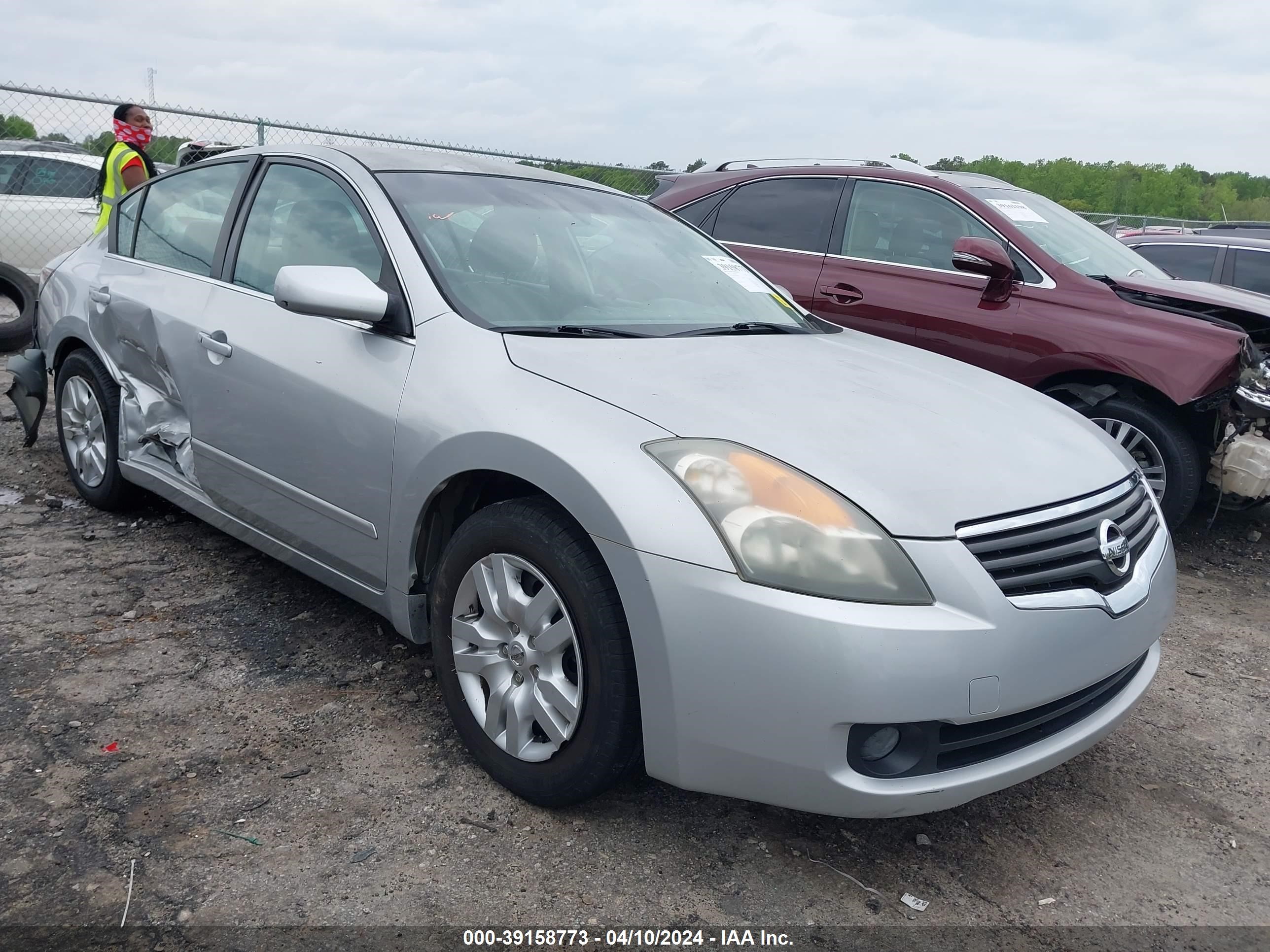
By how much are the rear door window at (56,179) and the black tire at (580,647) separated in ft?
27.7

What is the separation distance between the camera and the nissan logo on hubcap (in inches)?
88.7

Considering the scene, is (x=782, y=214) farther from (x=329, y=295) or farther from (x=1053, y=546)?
(x=1053, y=546)

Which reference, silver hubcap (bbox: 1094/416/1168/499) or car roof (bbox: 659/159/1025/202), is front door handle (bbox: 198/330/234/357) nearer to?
car roof (bbox: 659/159/1025/202)

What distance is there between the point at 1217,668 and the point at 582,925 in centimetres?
262

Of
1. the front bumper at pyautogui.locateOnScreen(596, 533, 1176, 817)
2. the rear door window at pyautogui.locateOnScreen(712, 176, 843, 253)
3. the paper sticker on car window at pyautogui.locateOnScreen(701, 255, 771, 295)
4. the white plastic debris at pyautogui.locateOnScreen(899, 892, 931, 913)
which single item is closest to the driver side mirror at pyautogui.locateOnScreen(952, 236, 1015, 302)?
the rear door window at pyautogui.locateOnScreen(712, 176, 843, 253)

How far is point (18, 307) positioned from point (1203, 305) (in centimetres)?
758

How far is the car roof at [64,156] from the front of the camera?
902cm

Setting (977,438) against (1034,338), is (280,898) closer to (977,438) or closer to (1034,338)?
(977,438)

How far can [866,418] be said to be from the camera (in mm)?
2375

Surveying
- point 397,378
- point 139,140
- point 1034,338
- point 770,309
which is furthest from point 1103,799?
point 139,140

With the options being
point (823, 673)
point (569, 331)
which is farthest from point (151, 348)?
point (823, 673)

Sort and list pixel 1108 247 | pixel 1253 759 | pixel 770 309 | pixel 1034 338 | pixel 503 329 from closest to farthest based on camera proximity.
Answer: pixel 503 329 < pixel 1253 759 < pixel 770 309 < pixel 1034 338 < pixel 1108 247

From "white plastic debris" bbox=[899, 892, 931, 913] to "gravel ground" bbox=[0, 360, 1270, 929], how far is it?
13mm

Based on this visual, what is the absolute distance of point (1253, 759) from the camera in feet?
9.59
